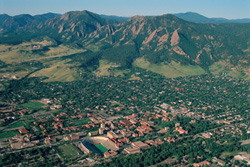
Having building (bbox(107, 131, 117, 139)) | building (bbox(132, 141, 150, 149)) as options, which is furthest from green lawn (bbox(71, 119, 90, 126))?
building (bbox(132, 141, 150, 149))

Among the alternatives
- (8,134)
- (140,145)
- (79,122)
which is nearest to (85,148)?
(140,145)

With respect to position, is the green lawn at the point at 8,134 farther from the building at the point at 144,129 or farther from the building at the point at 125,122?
the building at the point at 144,129

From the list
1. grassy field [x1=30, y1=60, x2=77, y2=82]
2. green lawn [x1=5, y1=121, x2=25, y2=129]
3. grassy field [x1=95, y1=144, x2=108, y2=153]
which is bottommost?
grassy field [x1=95, y1=144, x2=108, y2=153]

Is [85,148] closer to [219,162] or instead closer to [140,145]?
[140,145]

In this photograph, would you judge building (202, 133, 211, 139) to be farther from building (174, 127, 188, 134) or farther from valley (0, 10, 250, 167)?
building (174, 127, 188, 134)

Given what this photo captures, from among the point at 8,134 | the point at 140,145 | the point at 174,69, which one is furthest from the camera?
the point at 174,69

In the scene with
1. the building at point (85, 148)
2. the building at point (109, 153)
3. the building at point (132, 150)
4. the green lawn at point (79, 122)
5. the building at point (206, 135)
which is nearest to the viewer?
the building at point (109, 153)

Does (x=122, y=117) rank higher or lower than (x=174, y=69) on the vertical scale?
lower

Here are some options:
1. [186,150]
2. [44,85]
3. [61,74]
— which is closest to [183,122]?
[186,150]

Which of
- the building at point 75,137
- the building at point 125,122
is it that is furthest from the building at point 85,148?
the building at point 125,122
